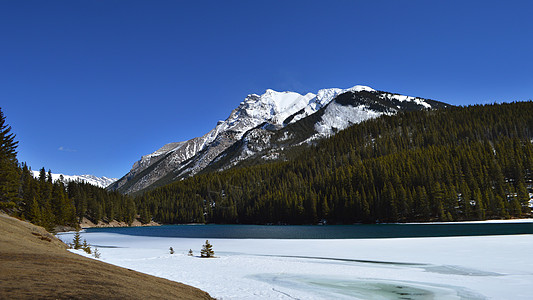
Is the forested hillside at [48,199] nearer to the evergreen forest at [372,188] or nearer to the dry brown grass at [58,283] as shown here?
the evergreen forest at [372,188]

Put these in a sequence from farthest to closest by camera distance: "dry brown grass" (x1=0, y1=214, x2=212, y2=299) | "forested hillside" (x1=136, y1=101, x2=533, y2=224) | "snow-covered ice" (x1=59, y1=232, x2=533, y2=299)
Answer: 1. "forested hillside" (x1=136, y1=101, x2=533, y2=224)
2. "snow-covered ice" (x1=59, y1=232, x2=533, y2=299)
3. "dry brown grass" (x1=0, y1=214, x2=212, y2=299)

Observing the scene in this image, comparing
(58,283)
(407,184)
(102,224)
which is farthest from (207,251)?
(102,224)

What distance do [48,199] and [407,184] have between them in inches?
4547

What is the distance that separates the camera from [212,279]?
17.9 meters

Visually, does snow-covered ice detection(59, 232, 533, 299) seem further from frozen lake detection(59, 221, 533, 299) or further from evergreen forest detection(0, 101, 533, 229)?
evergreen forest detection(0, 101, 533, 229)

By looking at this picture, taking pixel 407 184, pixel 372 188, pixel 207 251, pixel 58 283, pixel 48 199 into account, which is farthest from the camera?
pixel 372 188

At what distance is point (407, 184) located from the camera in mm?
114688

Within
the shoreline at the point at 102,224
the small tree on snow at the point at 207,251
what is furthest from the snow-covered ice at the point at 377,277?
the shoreline at the point at 102,224

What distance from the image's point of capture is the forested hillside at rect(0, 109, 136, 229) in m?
55.2

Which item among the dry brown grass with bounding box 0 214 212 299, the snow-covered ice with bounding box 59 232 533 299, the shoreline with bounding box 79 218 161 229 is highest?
the dry brown grass with bounding box 0 214 212 299

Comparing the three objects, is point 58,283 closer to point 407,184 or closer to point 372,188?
point 407,184

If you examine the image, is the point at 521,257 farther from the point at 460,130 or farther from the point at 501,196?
the point at 460,130

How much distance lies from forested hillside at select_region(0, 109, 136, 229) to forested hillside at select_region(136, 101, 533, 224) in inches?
993

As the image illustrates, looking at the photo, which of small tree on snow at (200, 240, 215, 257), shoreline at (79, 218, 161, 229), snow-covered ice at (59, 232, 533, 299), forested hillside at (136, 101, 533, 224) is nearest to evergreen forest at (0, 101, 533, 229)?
forested hillside at (136, 101, 533, 224)
